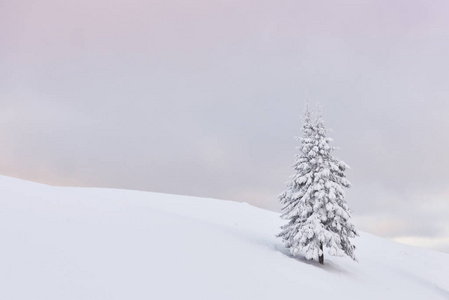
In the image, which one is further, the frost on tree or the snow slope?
the frost on tree

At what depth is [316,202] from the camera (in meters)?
20.5

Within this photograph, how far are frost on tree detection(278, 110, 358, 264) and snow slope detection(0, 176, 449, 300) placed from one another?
1.44 metres

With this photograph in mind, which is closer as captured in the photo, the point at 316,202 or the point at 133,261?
the point at 133,261

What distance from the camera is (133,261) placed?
11.4 meters

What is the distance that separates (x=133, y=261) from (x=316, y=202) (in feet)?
40.1

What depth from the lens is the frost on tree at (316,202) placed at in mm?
19891

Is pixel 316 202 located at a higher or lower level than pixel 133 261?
higher

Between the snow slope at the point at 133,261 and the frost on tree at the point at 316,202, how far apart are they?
1444 millimetres

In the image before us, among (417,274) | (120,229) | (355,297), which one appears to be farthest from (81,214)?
(417,274)

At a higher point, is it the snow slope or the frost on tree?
the frost on tree

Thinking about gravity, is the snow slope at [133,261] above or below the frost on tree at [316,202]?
below

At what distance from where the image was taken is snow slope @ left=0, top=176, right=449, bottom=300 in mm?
9227

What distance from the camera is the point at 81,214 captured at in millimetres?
15188

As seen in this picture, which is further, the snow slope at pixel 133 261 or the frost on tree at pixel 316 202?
the frost on tree at pixel 316 202
